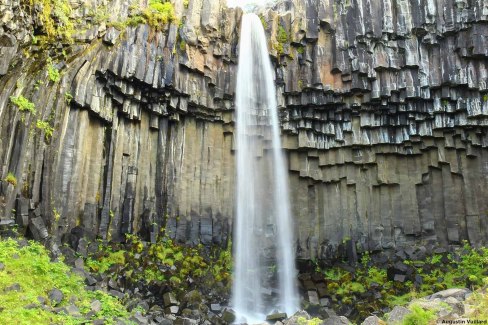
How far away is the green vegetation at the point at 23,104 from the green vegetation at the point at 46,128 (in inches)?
14.8

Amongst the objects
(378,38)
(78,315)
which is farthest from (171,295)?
(378,38)

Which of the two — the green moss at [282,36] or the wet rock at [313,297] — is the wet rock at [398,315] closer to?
the wet rock at [313,297]

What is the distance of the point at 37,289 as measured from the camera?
1041 centimetres

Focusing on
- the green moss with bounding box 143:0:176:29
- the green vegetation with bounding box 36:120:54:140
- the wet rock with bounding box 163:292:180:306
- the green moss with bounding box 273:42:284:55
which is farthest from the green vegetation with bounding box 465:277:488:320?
the green moss with bounding box 143:0:176:29

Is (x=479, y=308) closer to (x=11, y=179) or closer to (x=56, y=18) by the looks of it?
(x=11, y=179)

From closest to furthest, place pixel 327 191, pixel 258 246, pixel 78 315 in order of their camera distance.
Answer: pixel 78 315
pixel 258 246
pixel 327 191

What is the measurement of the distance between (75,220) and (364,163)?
11204mm

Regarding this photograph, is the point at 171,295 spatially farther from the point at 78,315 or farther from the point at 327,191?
the point at 327,191

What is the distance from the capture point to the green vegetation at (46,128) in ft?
45.5

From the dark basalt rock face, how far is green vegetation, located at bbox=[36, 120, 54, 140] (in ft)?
4.90

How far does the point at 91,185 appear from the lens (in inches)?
620

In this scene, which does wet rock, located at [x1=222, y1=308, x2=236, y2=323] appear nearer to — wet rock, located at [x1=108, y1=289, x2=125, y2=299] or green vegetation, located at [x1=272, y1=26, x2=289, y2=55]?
wet rock, located at [x1=108, y1=289, x2=125, y2=299]

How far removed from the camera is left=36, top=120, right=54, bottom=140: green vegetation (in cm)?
1388

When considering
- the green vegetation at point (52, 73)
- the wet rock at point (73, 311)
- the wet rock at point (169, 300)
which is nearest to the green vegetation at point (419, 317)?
the wet rock at point (73, 311)
